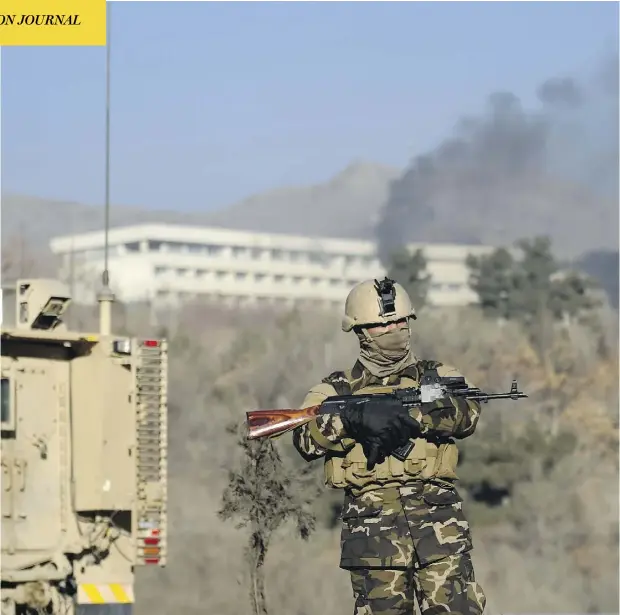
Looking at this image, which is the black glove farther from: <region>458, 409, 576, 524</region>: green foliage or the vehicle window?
<region>458, 409, 576, 524</region>: green foliage

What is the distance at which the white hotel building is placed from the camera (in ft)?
123

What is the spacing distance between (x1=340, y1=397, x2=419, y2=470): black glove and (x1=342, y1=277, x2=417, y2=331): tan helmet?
384 millimetres

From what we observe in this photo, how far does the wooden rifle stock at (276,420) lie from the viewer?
7957 mm

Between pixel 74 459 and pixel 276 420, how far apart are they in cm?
447

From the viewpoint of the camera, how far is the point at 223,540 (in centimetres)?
2531

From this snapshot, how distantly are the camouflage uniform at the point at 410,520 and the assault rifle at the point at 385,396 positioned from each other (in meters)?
0.04

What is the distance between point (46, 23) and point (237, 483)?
3576 mm

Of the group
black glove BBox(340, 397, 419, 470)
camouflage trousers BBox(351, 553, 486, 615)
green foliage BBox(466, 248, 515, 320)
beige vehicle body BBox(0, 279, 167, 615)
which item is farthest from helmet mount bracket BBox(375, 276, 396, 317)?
green foliage BBox(466, 248, 515, 320)

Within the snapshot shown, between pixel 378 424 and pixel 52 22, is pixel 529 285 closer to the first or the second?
pixel 52 22

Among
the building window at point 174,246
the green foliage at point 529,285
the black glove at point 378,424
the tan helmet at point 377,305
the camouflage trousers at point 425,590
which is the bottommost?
the camouflage trousers at point 425,590

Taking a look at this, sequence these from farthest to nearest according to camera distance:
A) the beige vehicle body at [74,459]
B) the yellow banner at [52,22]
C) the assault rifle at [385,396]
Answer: the yellow banner at [52,22], the beige vehicle body at [74,459], the assault rifle at [385,396]

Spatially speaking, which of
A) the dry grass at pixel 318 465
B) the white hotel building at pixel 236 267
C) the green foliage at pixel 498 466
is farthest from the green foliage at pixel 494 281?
the green foliage at pixel 498 466

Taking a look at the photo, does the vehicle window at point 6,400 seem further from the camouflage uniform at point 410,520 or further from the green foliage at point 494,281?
the green foliage at point 494,281

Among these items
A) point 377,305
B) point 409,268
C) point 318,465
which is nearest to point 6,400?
point 377,305
